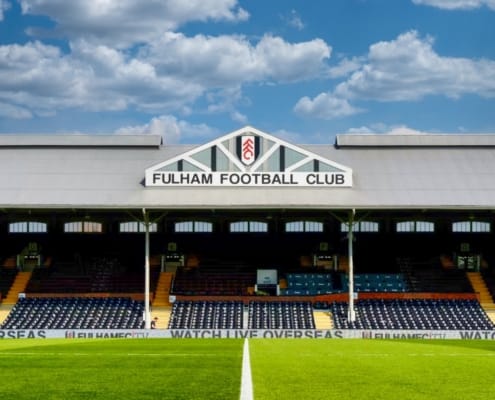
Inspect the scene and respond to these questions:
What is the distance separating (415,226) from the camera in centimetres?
5316

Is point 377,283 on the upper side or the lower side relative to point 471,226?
lower

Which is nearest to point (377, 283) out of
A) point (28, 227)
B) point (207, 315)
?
point (207, 315)

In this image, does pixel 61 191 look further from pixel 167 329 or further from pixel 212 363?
pixel 212 363

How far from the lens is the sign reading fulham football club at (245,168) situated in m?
45.7

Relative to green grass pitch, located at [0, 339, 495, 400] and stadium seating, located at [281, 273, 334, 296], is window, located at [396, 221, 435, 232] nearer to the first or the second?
Result: stadium seating, located at [281, 273, 334, 296]

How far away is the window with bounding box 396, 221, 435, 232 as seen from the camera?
2089 inches

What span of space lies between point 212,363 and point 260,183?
24147 mm

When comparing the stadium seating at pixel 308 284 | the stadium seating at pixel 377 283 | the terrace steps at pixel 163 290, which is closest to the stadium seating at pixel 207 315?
the terrace steps at pixel 163 290

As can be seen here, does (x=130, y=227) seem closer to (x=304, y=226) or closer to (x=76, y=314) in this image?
(x=76, y=314)

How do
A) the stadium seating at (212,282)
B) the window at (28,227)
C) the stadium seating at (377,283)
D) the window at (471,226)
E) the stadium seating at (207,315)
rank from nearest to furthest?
the stadium seating at (207,315) → the stadium seating at (212,282) → the stadium seating at (377,283) → the window at (471,226) → the window at (28,227)

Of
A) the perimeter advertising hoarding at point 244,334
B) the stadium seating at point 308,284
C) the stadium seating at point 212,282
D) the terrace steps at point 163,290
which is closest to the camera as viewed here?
the perimeter advertising hoarding at point 244,334

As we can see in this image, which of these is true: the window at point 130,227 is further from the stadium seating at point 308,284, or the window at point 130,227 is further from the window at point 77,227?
the stadium seating at point 308,284

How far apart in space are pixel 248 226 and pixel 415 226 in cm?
1039

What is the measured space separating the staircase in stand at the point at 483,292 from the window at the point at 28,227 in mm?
26181
